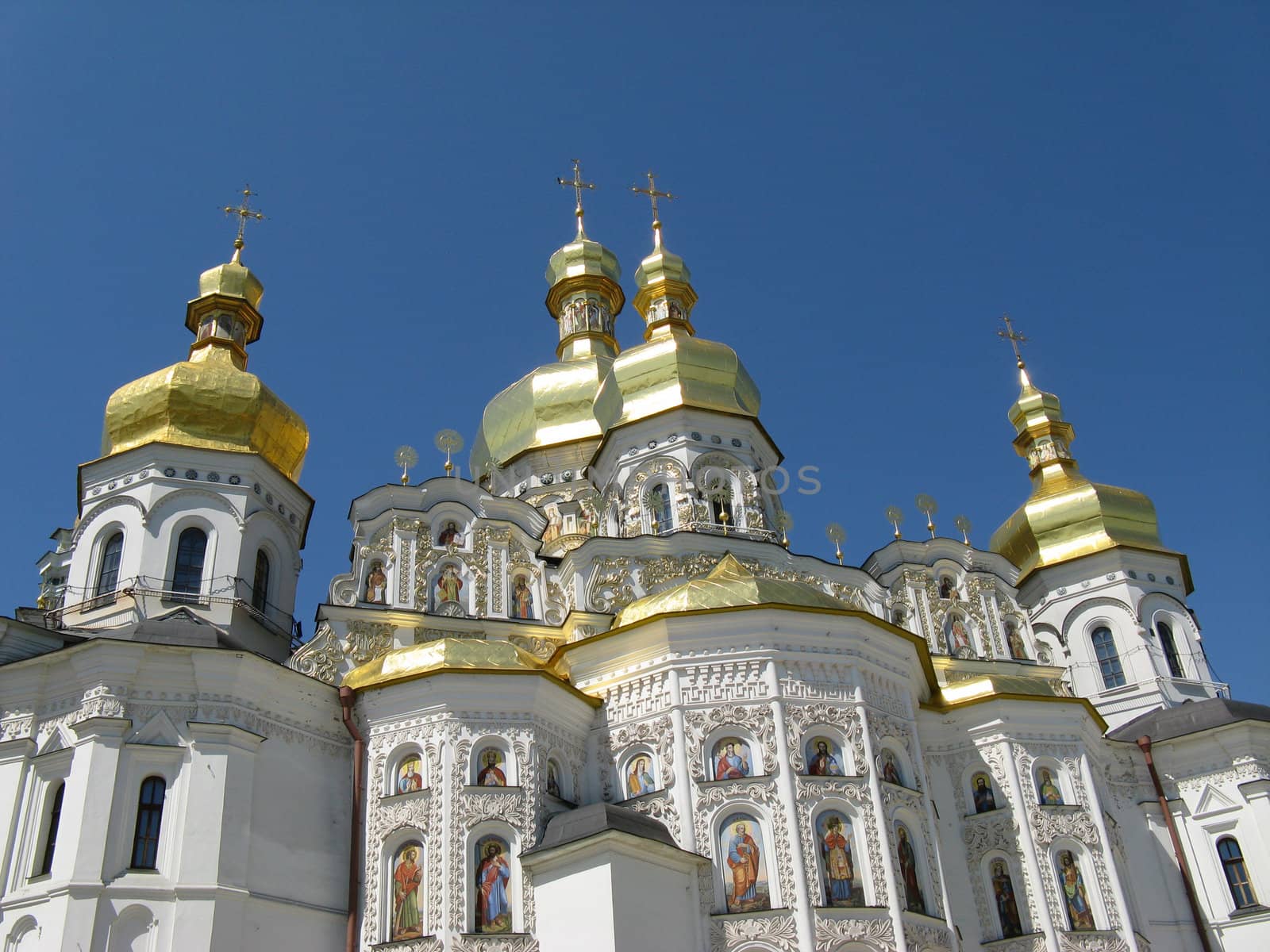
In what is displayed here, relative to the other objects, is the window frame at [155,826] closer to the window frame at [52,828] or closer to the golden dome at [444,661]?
the window frame at [52,828]

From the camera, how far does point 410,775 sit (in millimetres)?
15781

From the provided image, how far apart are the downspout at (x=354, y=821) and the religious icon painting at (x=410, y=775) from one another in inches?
21.9

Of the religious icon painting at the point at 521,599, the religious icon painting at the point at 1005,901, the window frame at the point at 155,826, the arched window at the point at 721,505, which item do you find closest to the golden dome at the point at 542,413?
the arched window at the point at 721,505

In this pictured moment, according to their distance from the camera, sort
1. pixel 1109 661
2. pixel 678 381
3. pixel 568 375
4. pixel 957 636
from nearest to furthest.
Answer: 1. pixel 957 636
2. pixel 678 381
3. pixel 1109 661
4. pixel 568 375

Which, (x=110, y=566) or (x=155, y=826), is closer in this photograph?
(x=155, y=826)

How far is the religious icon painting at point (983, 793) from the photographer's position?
57.8ft

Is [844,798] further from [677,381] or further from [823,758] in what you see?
[677,381]

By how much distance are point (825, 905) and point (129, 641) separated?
8828 mm

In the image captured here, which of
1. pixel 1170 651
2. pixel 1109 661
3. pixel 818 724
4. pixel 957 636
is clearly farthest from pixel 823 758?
pixel 1170 651

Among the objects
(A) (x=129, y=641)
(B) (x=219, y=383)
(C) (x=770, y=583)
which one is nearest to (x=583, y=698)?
(C) (x=770, y=583)

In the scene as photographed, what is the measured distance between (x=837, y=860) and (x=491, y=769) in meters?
4.29

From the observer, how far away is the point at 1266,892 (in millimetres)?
18875

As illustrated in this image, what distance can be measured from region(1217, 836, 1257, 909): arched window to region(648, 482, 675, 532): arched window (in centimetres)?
1010

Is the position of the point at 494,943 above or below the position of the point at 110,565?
below
